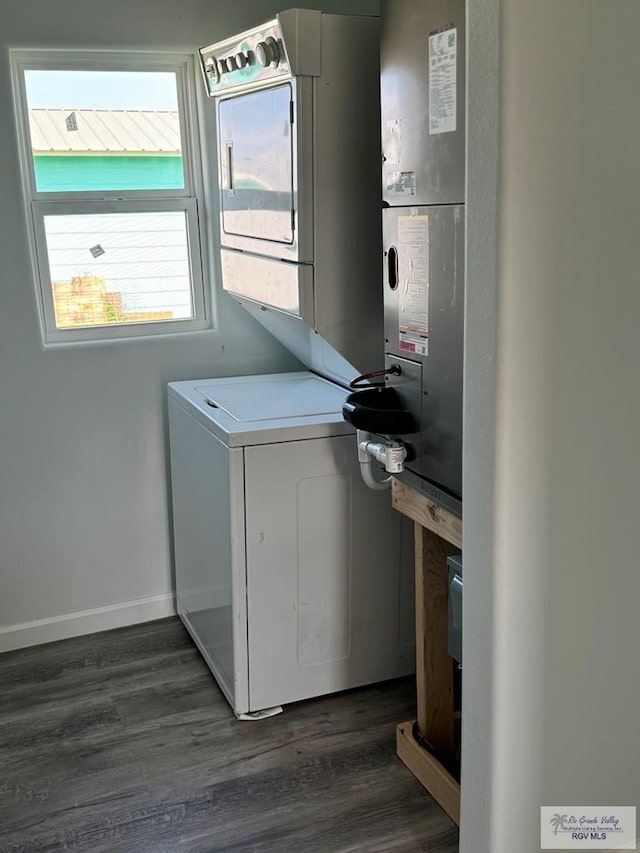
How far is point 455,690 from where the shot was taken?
2.47 meters

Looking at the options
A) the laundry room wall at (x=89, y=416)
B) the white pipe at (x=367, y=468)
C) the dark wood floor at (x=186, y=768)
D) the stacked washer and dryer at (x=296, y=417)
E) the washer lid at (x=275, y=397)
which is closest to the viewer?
the dark wood floor at (x=186, y=768)

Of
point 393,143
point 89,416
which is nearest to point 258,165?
point 393,143

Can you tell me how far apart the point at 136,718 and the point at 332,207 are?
1.63m

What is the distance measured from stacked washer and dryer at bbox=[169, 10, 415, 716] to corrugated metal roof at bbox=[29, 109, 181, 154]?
0.33 meters

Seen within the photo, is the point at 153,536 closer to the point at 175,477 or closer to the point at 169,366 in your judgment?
the point at 175,477

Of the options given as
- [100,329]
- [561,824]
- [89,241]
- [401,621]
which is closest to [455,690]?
Result: [401,621]

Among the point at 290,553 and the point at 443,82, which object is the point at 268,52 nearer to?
the point at 443,82

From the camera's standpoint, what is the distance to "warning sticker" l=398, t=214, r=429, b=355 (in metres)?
1.98

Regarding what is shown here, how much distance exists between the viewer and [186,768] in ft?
7.99

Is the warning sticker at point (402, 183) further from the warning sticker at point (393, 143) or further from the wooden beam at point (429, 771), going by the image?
the wooden beam at point (429, 771)

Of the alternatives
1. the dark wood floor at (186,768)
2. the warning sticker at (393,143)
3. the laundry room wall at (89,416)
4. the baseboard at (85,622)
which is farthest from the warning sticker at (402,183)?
the baseboard at (85,622)

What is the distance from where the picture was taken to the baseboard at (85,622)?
3080 millimetres

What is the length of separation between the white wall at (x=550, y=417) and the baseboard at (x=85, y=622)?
170 centimetres

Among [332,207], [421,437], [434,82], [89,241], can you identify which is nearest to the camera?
[434,82]
